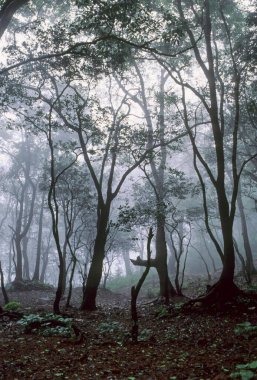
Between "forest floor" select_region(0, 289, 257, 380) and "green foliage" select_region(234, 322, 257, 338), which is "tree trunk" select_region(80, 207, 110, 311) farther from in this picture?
"green foliage" select_region(234, 322, 257, 338)

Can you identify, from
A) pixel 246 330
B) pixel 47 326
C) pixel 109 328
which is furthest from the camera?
pixel 109 328

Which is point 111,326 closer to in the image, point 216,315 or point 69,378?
point 216,315

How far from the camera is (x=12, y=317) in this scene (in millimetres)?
10531

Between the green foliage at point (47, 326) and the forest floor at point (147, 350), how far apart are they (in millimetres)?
117

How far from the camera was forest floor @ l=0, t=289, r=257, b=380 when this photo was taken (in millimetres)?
5527

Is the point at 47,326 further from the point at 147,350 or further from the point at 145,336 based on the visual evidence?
the point at 147,350

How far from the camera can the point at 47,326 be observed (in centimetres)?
918

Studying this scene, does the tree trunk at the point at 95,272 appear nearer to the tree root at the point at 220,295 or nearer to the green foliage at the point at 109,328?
the green foliage at the point at 109,328

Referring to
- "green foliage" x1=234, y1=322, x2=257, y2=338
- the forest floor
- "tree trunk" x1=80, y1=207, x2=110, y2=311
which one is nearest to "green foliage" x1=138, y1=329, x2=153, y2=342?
the forest floor

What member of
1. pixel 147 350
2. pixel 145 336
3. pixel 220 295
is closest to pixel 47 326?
pixel 145 336

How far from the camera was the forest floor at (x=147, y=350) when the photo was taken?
553 centimetres

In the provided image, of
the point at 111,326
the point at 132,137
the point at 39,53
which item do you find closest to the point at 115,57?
the point at 39,53

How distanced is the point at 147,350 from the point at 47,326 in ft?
10.9

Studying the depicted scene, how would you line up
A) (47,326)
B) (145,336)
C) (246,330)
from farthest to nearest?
(47,326), (145,336), (246,330)
